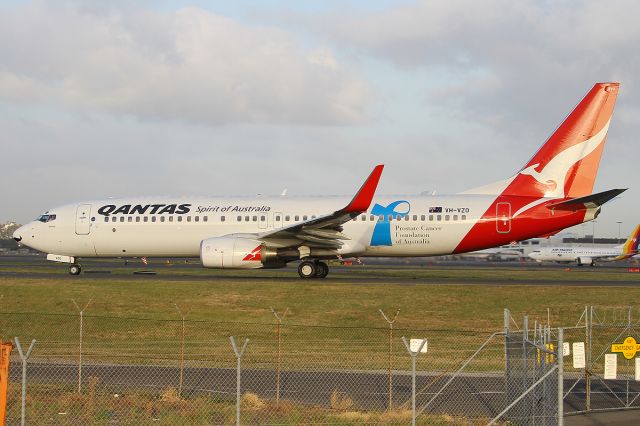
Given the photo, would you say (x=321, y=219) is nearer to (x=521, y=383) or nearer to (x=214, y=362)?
Result: (x=214, y=362)

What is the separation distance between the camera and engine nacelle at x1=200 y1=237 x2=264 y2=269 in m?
35.1

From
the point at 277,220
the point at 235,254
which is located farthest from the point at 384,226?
the point at 235,254

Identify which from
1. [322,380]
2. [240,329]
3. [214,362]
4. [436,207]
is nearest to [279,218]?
[436,207]

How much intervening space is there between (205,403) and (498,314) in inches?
583

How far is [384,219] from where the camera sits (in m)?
36.8

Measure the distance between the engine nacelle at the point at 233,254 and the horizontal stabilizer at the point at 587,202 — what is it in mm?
12392

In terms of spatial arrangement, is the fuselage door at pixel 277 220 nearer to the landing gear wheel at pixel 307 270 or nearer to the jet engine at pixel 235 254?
the landing gear wheel at pixel 307 270

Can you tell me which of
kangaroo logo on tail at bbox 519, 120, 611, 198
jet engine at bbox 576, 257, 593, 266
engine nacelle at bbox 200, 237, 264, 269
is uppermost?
kangaroo logo on tail at bbox 519, 120, 611, 198

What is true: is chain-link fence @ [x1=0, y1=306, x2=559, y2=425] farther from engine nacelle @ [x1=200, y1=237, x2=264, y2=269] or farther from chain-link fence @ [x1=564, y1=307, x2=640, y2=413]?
engine nacelle @ [x1=200, y1=237, x2=264, y2=269]

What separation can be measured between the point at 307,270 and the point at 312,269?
24 cm

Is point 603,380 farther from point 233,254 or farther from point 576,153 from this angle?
point 576,153

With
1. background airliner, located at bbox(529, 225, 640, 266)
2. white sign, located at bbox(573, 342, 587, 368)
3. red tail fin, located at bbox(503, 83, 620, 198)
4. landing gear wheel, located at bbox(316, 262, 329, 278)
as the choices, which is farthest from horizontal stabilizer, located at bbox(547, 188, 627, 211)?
background airliner, located at bbox(529, 225, 640, 266)

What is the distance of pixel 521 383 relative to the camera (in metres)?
14.7

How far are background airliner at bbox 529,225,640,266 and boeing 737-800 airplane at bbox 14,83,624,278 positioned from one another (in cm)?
5263
